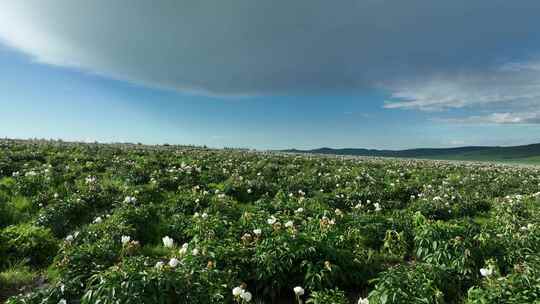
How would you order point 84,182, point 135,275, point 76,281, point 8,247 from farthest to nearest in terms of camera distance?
point 84,182 < point 8,247 < point 76,281 < point 135,275

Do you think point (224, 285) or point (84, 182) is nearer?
point (224, 285)

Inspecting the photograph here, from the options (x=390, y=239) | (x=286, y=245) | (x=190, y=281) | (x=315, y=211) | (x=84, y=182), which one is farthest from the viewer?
(x=84, y=182)

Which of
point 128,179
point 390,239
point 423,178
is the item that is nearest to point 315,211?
point 390,239

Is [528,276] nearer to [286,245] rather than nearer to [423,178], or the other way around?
[286,245]

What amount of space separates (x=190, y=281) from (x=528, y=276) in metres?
4.74

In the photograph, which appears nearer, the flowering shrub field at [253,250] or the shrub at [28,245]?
the flowering shrub field at [253,250]

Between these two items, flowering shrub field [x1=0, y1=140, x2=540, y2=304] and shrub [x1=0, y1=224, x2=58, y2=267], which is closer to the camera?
flowering shrub field [x1=0, y1=140, x2=540, y2=304]

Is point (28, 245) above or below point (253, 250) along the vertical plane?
below

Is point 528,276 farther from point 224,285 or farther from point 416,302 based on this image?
point 224,285

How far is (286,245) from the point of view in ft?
19.9

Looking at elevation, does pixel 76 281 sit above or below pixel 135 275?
below

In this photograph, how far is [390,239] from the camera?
8156mm

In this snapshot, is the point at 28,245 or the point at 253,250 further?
the point at 28,245

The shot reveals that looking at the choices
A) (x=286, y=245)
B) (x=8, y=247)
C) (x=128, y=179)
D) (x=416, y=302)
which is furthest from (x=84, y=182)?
(x=416, y=302)
